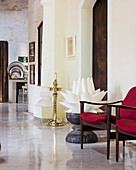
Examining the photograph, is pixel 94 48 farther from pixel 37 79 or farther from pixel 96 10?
pixel 37 79

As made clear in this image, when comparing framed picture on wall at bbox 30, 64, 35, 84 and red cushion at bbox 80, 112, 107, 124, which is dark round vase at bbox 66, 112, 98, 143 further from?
framed picture on wall at bbox 30, 64, 35, 84

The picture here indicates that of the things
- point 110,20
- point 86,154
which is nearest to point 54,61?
point 110,20

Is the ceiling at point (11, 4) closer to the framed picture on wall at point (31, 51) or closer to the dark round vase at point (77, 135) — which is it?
the framed picture on wall at point (31, 51)

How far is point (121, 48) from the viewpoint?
5.75m

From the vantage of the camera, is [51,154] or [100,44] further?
[100,44]

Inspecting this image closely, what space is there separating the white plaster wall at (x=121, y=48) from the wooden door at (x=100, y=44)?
864mm

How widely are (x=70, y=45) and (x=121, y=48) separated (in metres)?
2.35

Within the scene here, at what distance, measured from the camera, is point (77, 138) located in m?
5.45

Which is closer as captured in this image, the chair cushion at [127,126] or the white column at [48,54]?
the chair cushion at [127,126]

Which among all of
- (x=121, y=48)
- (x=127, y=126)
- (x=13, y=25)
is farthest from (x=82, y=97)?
(x=13, y=25)

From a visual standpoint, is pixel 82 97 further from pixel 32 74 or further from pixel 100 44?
pixel 32 74

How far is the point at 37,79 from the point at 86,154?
18.8ft

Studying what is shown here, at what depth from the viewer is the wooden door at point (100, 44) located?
23.0 ft

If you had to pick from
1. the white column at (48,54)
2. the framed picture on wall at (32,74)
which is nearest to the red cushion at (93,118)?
the white column at (48,54)
